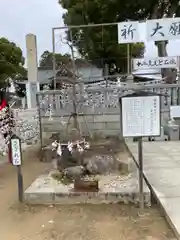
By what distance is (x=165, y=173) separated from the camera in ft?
16.9

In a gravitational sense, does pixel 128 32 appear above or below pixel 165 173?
above

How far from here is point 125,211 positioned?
3877 millimetres

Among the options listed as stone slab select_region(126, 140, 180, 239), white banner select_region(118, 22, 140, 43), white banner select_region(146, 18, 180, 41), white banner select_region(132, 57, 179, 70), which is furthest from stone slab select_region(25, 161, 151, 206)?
white banner select_region(132, 57, 179, 70)

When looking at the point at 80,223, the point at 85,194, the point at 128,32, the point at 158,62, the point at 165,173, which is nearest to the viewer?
the point at 80,223

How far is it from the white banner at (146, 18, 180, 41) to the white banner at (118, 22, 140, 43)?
0.27 metres

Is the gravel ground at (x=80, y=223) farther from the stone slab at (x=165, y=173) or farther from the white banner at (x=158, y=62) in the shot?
the white banner at (x=158, y=62)

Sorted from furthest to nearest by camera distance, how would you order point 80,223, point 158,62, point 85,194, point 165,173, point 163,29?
point 158,62
point 163,29
point 165,173
point 85,194
point 80,223

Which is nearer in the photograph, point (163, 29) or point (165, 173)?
point (165, 173)

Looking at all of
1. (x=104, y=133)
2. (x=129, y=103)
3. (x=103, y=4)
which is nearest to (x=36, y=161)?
(x=104, y=133)

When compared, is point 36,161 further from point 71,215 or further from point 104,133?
point 71,215

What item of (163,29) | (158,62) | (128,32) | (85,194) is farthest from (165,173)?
(158,62)

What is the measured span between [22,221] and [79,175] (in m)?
1.26

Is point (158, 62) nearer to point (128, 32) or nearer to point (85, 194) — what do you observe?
point (128, 32)

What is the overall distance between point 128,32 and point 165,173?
142 inches
